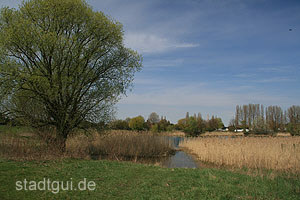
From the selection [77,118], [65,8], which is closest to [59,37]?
[65,8]

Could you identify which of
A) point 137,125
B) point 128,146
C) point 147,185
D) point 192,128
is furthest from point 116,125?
point 137,125

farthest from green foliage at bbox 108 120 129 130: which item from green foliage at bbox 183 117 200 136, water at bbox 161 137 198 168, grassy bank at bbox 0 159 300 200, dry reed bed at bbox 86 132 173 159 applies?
green foliage at bbox 183 117 200 136

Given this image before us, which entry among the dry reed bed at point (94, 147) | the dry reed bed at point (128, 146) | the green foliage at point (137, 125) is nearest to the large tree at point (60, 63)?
the dry reed bed at point (94, 147)

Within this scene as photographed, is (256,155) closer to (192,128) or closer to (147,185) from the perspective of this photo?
(147,185)

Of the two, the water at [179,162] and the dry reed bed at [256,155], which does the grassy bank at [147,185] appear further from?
the water at [179,162]

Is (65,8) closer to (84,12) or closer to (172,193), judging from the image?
(84,12)

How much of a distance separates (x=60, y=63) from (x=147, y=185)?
9.70 m

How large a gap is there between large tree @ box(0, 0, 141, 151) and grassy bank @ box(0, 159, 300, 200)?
519 centimetres

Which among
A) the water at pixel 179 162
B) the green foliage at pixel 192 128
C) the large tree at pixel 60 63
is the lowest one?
the water at pixel 179 162

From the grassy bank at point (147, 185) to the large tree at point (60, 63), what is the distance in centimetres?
519

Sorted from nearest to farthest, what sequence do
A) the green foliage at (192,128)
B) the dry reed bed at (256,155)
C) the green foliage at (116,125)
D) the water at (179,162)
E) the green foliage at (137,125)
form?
the dry reed bed at (256,155) → the water at (179,162) → the green foliage at (116,125) → the green foliage at (192,128) → the green foliage at (137,125)

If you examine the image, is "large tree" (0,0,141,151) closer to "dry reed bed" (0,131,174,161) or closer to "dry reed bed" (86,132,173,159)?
"dry reed bed" (0,131,174,161)

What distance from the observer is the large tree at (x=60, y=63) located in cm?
1245

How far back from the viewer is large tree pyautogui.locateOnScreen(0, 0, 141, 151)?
1245 cm
